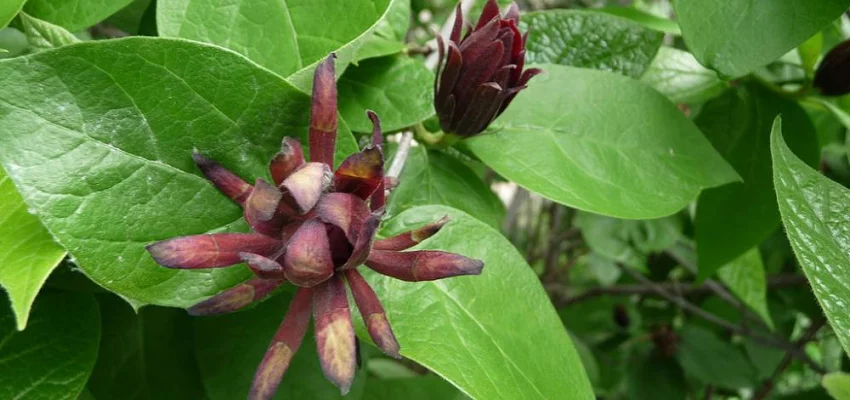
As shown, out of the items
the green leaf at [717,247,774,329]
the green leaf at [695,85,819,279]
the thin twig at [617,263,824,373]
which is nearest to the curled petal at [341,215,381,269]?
the green leaf at [695,85,819,279]

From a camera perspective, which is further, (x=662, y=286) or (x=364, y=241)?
(x=662, y=286)

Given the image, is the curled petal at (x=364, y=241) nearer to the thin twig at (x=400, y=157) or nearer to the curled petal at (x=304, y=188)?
the curled petal at (x=304, y=188)

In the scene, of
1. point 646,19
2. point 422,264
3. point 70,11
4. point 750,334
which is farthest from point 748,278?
point 70,11

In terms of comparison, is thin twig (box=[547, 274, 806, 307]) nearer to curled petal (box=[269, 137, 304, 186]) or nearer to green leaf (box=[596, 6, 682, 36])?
green leaf (box=[596, 6, 682, 36])

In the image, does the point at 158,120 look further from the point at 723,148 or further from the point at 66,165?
the point at 723,148

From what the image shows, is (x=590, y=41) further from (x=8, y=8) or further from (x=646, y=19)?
(x=8, y=8)

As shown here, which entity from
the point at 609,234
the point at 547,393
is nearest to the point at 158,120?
the point at 547,393

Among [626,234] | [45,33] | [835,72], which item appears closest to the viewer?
[45,33]

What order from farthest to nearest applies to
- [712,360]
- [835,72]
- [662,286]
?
1. [662,286]
2. [712,360]
3. [835,72]
